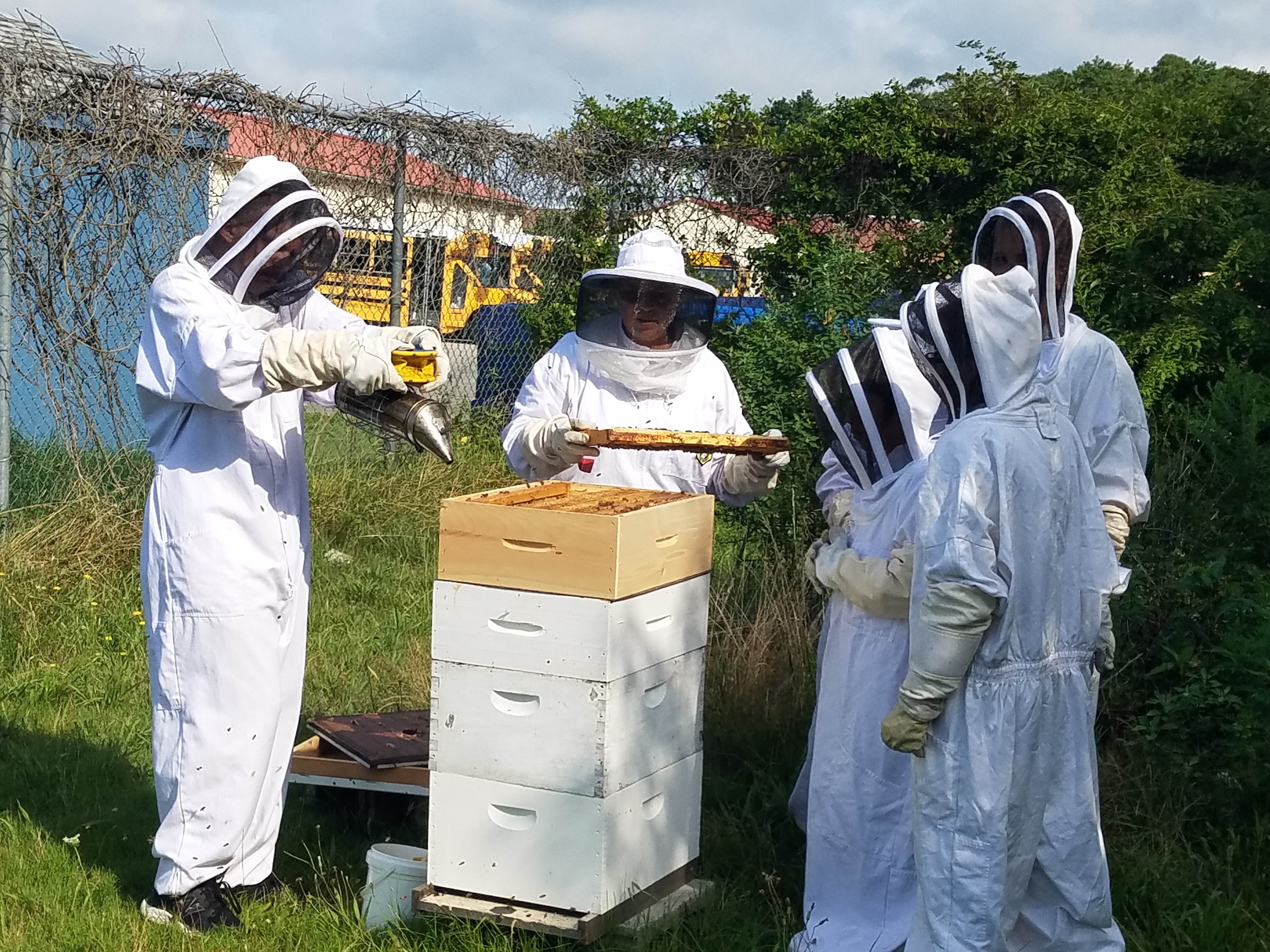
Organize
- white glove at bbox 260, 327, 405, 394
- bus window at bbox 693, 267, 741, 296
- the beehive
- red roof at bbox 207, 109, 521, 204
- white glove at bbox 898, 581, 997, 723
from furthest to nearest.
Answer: bus window at bbox 693, 267, 741, 296 < red roof at bbox 207, 109, 521, 204 < white glove at bbox 260, 327, 405, 394 < the beehive < white glove at bbox 898, 581, 997, 723

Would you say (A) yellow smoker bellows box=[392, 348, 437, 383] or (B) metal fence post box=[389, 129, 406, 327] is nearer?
(A) yellow smoker bellows box=[392, 348, 437, 383]

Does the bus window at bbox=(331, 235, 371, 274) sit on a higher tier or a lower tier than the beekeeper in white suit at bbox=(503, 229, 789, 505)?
higher

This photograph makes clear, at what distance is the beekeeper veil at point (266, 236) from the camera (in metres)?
3.51

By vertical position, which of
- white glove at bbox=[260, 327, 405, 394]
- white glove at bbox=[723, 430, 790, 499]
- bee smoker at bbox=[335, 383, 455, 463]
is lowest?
white glove at bbox=[723, 430, 790, 499]

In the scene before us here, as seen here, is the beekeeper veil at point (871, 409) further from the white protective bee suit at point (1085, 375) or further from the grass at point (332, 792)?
the grass at point (332, 792)

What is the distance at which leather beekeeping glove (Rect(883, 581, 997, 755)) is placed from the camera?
286cm

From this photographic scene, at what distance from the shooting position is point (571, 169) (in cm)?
933

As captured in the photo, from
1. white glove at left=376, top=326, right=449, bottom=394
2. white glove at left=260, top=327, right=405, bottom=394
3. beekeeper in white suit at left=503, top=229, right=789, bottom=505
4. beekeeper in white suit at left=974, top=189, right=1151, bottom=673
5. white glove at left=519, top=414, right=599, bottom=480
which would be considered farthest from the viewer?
beekeeper in white suit at left=503, top=229, right=789, bottom=505

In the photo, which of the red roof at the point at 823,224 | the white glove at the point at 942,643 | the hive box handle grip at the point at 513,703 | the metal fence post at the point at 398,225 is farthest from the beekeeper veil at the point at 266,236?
the red roof at the point at 823,224

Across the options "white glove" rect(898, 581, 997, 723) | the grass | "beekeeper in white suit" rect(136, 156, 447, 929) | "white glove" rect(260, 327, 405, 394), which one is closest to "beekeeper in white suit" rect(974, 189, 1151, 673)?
the grass

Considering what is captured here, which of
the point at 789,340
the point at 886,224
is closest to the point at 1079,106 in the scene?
the point at 886,224

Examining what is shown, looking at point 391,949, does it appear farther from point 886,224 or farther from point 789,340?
point 886,224

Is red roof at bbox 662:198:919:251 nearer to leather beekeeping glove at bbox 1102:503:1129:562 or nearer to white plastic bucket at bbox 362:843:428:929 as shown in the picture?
leather beekeeping glove at bbox 1102:503:1129:562

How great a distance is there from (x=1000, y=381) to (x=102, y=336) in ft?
18.1
